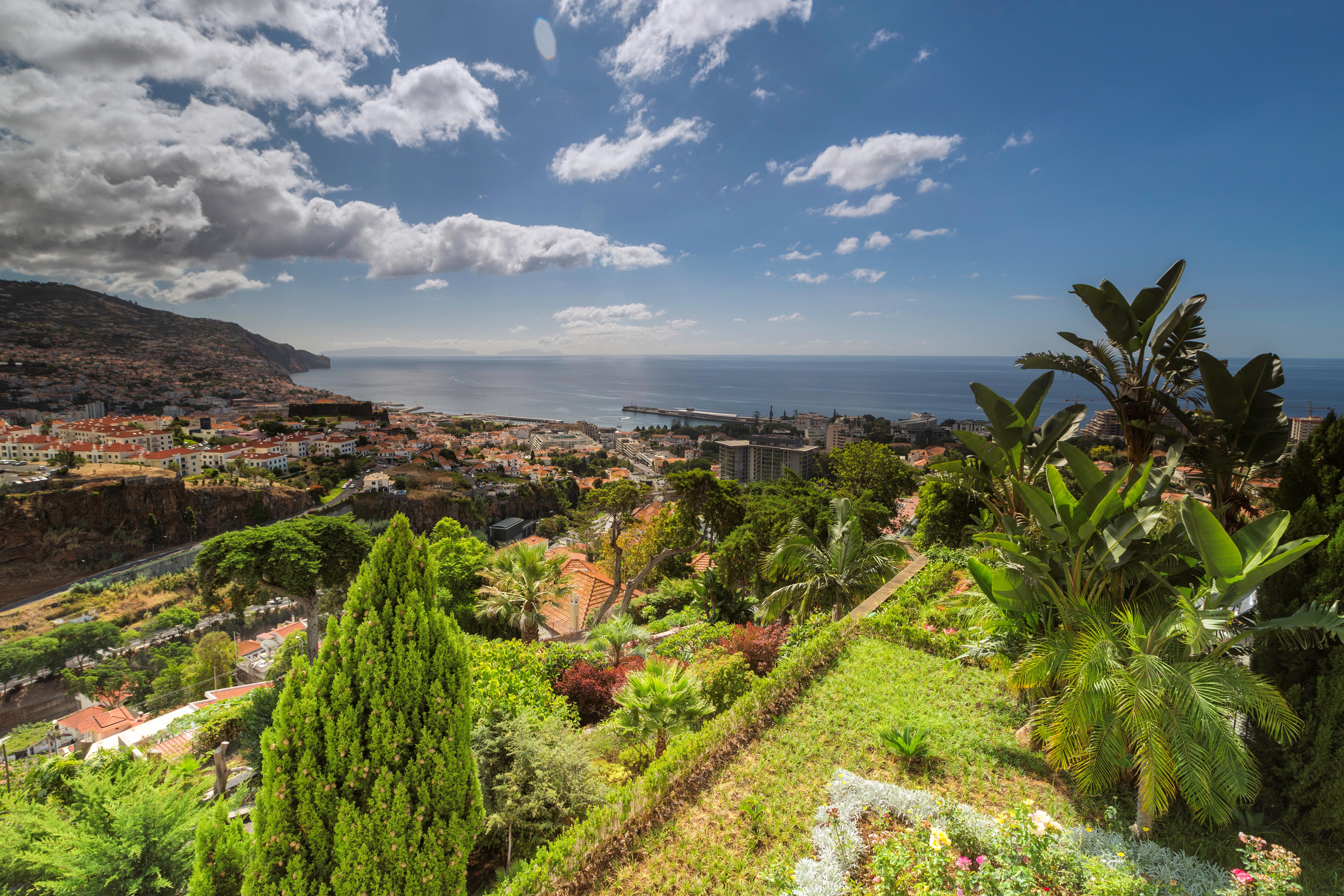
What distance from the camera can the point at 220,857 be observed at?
378 cm

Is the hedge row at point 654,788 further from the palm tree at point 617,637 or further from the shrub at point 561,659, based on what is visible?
the palm tree at point 617,637

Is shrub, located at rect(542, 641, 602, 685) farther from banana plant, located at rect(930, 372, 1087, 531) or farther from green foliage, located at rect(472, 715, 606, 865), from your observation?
banana plant, located at rect(930, 372, 1087, 531)

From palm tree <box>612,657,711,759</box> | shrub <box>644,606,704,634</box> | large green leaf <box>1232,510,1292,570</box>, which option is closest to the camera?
large green leaf <box>1232,510,1292,570</box>

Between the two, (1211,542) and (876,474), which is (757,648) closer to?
(1211,542)

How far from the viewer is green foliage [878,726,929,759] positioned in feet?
12.3

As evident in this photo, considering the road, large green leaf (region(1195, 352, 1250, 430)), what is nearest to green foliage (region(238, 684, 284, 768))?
large green leaf (region(1195, 352, 1250, 430))

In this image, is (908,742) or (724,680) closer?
(908,742)

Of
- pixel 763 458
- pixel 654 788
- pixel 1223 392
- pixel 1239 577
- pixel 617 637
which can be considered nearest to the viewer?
pixel 1239 577

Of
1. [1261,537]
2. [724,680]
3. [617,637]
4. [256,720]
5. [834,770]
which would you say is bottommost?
[256,720]

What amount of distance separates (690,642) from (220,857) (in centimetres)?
551

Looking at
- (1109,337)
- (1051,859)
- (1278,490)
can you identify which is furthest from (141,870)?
(1109,337)

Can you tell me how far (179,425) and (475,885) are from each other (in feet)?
255

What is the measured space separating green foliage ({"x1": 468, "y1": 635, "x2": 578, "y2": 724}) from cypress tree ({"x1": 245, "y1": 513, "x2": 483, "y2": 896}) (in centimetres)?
128

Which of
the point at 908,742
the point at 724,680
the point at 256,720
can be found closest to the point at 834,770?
the point at 908,742
